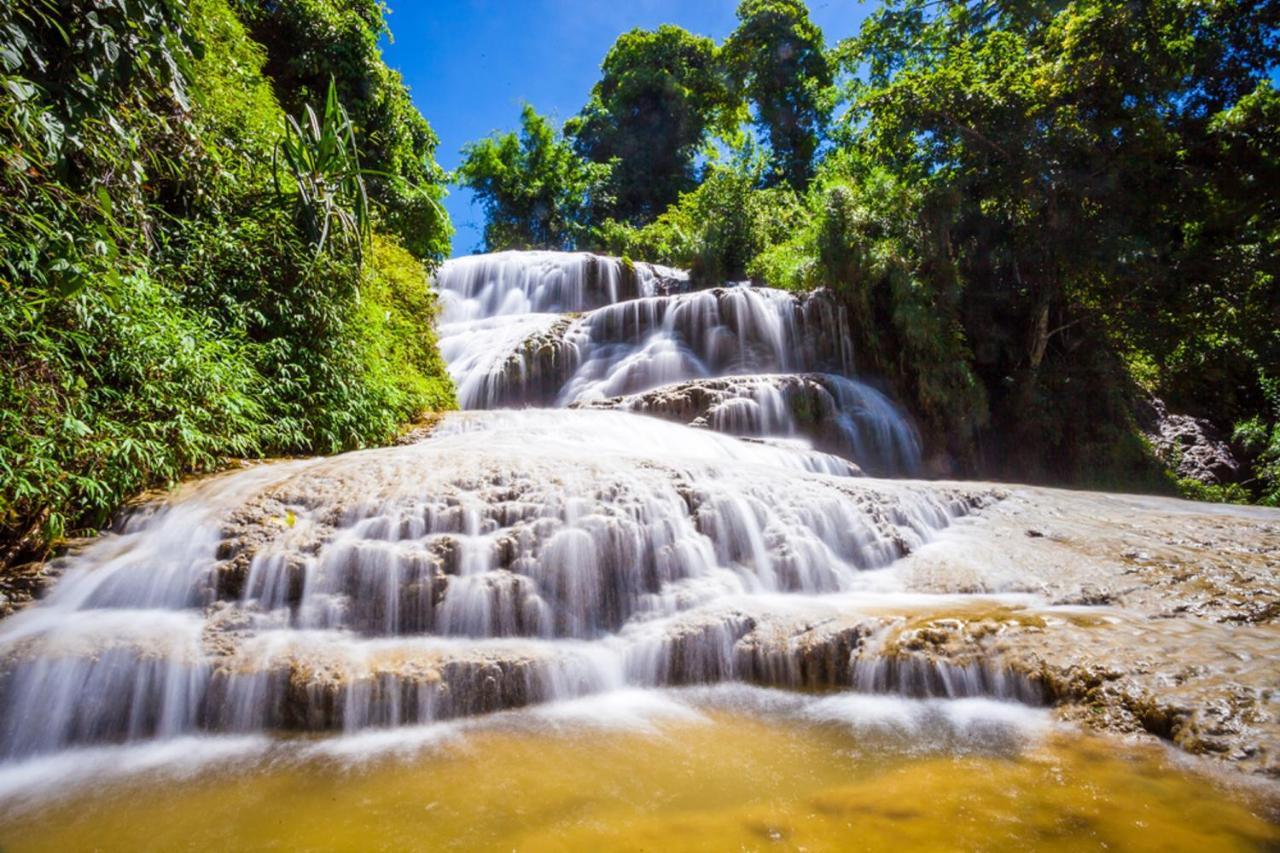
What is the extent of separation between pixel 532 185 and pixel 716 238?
11186 millimetres

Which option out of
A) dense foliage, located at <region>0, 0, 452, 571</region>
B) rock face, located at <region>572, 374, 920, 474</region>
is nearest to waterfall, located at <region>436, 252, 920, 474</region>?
rock face, located at <region>572, 374, 920, 474</region>

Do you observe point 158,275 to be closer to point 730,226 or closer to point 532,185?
point 730,226

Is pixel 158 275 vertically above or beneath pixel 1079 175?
beneath

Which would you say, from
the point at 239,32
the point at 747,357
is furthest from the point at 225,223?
the point at 747,357

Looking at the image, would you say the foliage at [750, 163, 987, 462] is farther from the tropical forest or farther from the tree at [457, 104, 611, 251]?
the tree at [457, 104, 611, 251]

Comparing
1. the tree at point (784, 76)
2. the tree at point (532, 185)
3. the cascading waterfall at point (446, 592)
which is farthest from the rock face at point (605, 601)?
the tree at point (784, 76)

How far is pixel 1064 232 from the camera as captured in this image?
32.1 ft

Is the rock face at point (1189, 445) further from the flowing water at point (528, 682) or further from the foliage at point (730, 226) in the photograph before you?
Result: the flowing water at point (528, 682)

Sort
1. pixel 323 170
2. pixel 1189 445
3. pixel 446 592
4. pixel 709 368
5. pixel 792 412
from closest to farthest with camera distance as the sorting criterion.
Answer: pixel 446 592 < pixel 323 170 < pixel 792 412 < pixel 709 368 < pixel 1189 445

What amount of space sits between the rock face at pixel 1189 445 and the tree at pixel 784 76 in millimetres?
15796

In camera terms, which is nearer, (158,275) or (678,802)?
(678,802)

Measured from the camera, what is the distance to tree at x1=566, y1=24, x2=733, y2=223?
24.7m

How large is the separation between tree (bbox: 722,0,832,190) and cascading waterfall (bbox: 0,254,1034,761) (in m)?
22.8

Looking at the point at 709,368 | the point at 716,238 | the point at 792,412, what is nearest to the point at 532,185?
the point at 716,238
